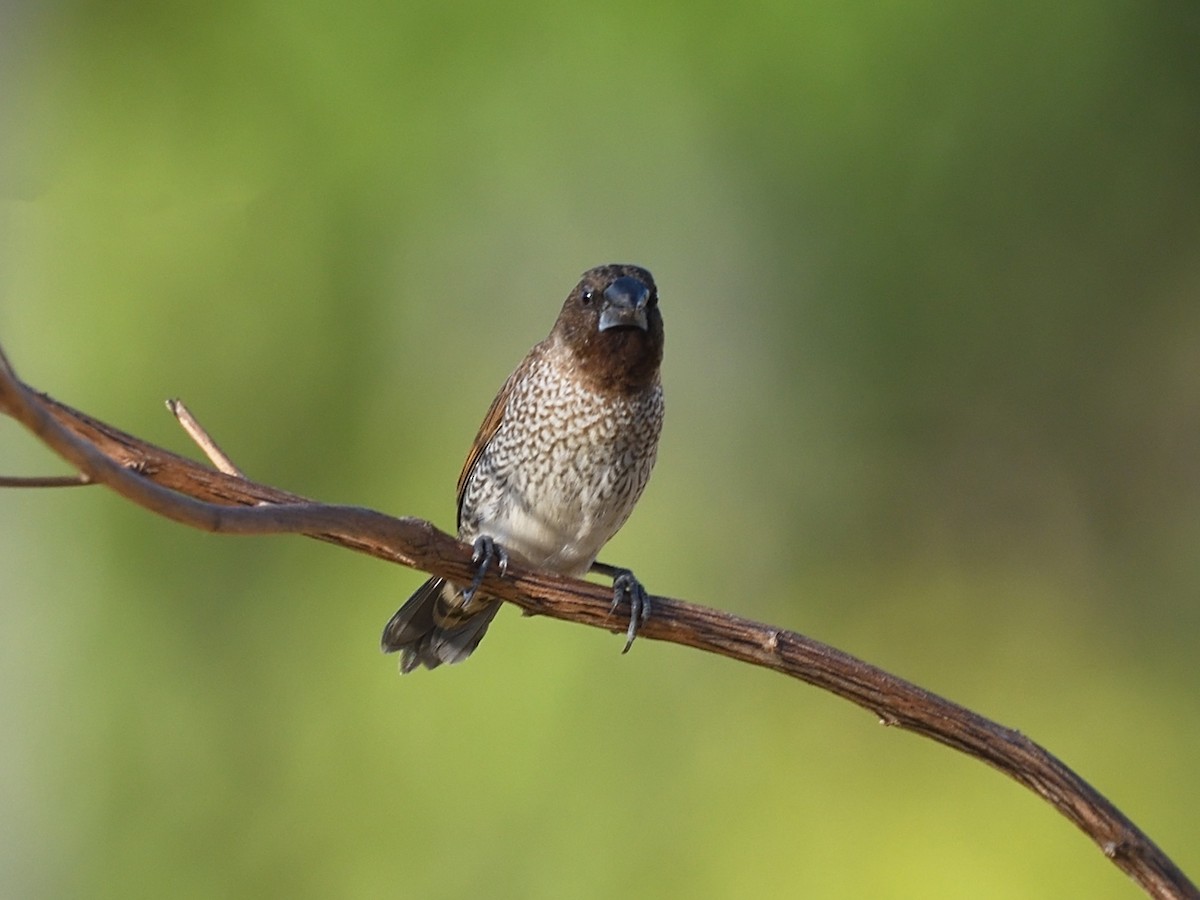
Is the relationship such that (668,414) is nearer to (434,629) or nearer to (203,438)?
(434,629)

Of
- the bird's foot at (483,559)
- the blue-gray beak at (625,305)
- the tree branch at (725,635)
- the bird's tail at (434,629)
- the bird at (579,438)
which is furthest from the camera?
the bird's tail at (434,629)

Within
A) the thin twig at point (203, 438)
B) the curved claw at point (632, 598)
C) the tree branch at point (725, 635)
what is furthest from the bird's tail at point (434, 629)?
the thin twig at point (203, 438)

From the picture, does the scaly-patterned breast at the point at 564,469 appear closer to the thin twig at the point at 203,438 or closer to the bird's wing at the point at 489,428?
the bird's wing at the point at 489,428

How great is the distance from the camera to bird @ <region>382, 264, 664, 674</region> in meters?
3.86

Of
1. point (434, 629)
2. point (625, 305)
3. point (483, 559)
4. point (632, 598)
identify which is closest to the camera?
point (483, 559)

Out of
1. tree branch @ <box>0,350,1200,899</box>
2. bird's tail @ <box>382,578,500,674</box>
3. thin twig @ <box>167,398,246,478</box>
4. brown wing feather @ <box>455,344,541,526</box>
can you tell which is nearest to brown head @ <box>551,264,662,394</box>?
brown wing feather @ <box>455,344,541,526</box>

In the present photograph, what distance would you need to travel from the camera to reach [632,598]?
325cm

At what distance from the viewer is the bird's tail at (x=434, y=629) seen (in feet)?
13.6

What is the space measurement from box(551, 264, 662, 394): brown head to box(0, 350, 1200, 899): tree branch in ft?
3.88

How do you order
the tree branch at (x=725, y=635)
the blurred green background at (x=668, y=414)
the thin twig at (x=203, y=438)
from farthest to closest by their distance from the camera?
the blurred green background at (x=668, y=414), the thin twig at (x=203, y=438), the tree branch at (x=725, y=635)

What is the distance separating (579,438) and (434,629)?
0.80 metres

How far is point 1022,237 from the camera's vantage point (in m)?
6.48

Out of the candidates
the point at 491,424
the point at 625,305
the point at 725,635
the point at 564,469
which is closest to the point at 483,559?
the point at 725,635

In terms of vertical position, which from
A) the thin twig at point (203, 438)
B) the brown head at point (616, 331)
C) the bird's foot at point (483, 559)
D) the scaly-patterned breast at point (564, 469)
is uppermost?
the brown head at point (616, 331)
